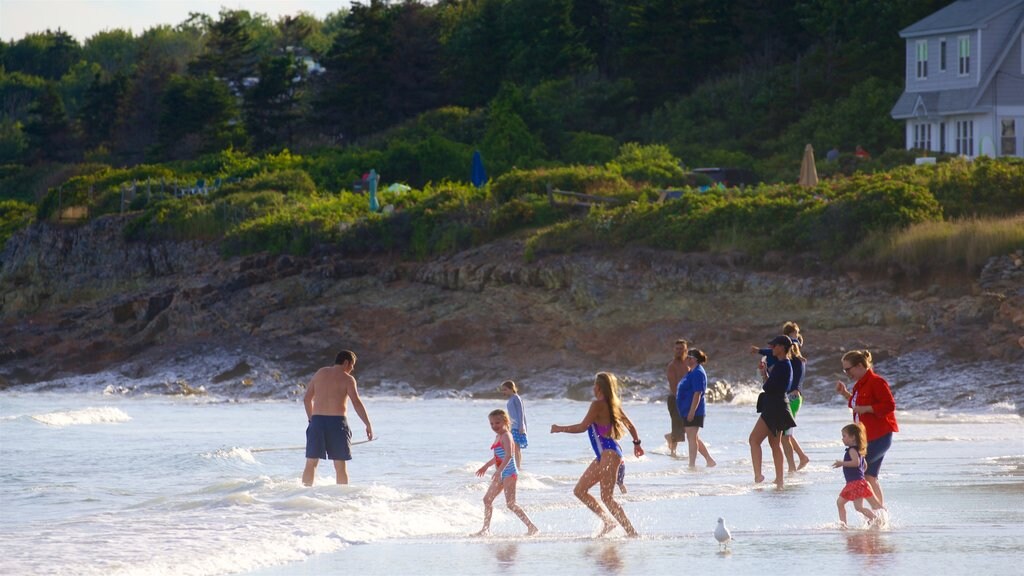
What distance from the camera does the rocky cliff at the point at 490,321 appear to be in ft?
92.8

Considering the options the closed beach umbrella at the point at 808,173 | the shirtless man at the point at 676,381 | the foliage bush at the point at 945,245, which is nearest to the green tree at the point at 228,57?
the closed beach umbrella at the point at 808,173

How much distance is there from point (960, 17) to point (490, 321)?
2198 centimetres

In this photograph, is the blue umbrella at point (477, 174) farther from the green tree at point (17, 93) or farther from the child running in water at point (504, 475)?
the green tree at point (17, 93)

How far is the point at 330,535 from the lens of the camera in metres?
13.4

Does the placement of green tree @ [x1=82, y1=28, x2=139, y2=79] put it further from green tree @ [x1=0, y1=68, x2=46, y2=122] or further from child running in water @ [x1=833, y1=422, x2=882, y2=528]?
child running in water @ [x1=833, y1=422, x2=882, y2=528]

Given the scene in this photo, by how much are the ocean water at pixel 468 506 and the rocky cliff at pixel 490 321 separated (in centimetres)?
349

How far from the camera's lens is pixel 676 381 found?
62.7 feet

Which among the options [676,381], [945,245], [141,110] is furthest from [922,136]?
[141,110]

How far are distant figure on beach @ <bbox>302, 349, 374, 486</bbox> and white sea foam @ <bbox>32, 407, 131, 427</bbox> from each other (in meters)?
12.6

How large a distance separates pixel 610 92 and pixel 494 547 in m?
43.9

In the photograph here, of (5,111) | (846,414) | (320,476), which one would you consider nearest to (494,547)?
(320,476)

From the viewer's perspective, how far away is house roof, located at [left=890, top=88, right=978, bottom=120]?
46.0 meters

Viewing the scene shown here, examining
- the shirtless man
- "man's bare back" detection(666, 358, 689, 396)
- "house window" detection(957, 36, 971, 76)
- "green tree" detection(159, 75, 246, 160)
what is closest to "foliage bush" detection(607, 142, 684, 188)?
"house window" detection(957, 36, 971, 76)

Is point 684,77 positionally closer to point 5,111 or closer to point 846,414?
point 846,414
